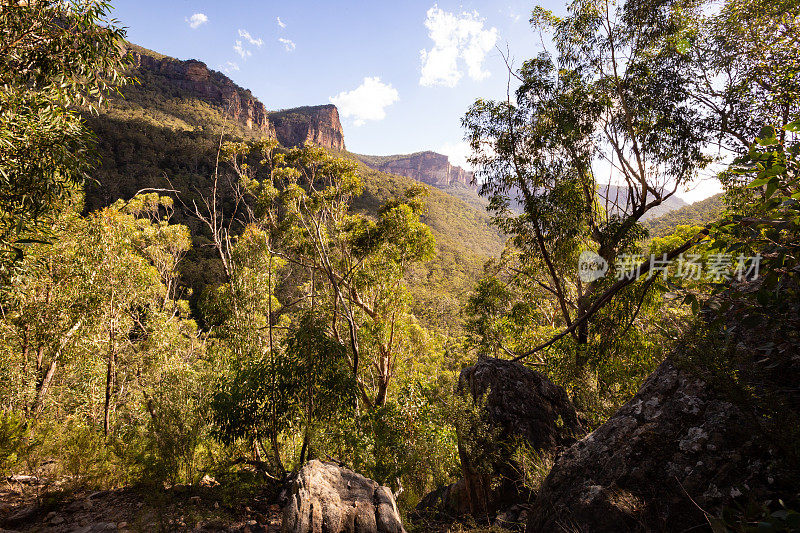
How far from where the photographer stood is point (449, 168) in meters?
170

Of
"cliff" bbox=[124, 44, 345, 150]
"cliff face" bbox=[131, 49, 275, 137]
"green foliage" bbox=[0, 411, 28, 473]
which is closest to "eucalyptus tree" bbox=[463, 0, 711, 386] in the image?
"green foliage" bbox=[0, 411, 28, 473]

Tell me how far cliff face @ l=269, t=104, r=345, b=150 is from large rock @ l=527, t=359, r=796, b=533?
98669mm

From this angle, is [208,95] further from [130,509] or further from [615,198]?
[130,509]

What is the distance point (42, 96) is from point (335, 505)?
531cm

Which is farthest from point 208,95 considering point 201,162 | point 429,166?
point 429,166

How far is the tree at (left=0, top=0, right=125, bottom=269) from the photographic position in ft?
11.3

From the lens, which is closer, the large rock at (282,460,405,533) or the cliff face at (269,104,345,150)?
the large rock at (282,460,405,533)

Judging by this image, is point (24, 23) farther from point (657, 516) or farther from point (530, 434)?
point (530, 434)

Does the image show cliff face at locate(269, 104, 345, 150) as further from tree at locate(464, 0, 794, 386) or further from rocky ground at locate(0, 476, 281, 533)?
rocky ground at locate(0, 476, 281, 533)

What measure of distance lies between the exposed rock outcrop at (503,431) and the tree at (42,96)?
609cm

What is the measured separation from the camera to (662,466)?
2.41m

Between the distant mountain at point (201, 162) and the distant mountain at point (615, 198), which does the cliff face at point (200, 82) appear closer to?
the distant mountain at point (201, 162)

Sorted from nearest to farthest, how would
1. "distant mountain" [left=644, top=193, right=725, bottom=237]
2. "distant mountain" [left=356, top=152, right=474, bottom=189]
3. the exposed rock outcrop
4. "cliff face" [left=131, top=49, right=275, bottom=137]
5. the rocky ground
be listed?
the rocky ground < the exposed rock outcrop < "distant mountain" [left=644, top=193, right=725, bottom=237] < "cliff face" [left=131, top=49, right=275, bottom=137] < "distant mountain" [left=356, top=152, right=474, bottom=189]

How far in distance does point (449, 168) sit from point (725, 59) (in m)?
170
